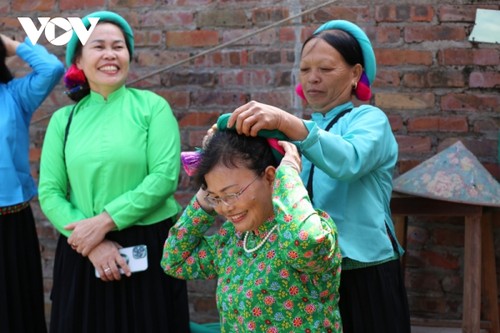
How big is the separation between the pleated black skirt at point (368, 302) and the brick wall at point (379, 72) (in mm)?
1248

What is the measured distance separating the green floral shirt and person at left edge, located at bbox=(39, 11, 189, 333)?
35.6 inches

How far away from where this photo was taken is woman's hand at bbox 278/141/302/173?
2.16 meters

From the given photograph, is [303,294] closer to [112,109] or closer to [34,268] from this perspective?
[112,109]

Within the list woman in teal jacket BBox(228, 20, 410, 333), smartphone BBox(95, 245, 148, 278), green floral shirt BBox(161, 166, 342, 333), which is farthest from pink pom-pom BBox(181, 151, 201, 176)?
smartphone BBox(95, 245, 148, 278)

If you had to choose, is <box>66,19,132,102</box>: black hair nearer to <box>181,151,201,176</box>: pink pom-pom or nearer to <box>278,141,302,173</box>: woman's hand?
<box>181,151,201,176</box>: pink pom-pom

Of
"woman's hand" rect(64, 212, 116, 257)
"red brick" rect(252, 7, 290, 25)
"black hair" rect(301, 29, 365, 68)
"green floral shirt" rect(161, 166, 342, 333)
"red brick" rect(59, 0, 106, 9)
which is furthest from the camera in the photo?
"red brick" rect(59, 0, 106, 9)

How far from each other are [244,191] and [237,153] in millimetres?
110

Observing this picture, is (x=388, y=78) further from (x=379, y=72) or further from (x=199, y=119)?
(x=199, y=119)

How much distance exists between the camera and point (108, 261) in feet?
10.4

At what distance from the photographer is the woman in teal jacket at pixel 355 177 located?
241cm

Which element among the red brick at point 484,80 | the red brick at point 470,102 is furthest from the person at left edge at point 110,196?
the red brick at point 484,80

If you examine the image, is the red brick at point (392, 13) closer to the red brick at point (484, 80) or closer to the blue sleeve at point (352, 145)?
the red brick at point (484, 80)

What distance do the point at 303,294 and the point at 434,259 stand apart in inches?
68.1

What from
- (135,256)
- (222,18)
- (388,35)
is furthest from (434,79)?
(135,256)
